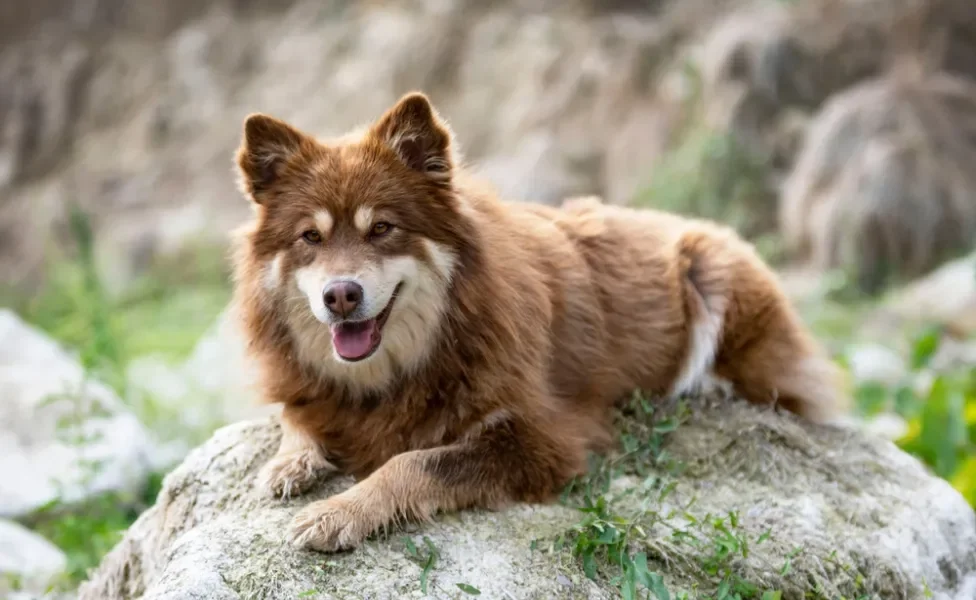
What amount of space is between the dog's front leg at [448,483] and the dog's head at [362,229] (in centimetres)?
45

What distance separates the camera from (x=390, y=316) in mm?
3850

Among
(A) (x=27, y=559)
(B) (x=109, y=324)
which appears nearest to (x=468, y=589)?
(A) (x=27, y=559)

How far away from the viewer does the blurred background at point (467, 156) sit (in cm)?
647

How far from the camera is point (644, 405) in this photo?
4.62 meters

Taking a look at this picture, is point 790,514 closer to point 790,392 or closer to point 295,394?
point 790,392

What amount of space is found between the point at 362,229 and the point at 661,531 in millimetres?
1697

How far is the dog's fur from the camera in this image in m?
3.72

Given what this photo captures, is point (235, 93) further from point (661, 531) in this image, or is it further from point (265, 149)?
point (661, 531)

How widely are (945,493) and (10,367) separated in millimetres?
6157

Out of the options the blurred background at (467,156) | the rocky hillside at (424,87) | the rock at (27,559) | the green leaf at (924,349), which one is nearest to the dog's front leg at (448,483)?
the blurred background at (467,156)

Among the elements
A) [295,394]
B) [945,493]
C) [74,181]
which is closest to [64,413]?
[295,394]

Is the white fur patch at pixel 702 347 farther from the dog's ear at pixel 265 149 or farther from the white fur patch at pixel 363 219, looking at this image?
the dog's ear at pixel 265 149

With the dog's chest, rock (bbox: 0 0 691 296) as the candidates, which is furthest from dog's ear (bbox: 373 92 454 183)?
rock (bbox: 0 0 691 296)

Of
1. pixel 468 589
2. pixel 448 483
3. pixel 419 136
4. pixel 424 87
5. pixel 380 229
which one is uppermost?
pixel 419 136
